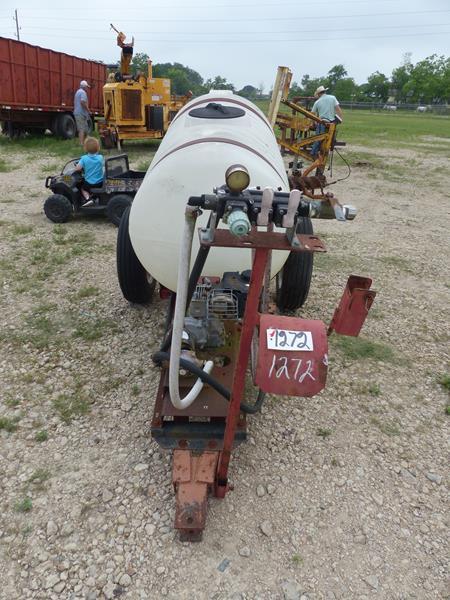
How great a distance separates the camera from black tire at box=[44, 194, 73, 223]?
20.7 feet

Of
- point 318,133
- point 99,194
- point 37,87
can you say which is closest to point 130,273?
point 99,194

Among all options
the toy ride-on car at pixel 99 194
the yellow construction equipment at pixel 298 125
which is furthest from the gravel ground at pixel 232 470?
the yellow construction equipment at pixel 298 125

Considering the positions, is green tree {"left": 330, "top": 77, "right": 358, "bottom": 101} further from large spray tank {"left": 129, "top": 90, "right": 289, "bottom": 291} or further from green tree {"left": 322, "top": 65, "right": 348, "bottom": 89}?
large spray tank {"left": 129, "top": 90, "right": 289, "bottom": 291}

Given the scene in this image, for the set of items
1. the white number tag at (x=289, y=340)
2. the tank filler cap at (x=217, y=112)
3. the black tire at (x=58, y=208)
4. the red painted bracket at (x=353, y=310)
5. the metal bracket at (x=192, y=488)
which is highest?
the tank filler cap at (x=217, y=112)

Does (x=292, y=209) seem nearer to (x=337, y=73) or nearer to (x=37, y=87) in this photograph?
(x=37, y=87)

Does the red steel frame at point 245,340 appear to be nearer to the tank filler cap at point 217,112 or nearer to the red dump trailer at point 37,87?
the tank filler cap at point 217,112

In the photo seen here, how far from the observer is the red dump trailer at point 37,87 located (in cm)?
1188

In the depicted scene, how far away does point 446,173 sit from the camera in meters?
11.3

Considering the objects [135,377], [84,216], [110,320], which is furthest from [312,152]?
[135,377]

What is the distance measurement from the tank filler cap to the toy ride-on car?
2.80 m

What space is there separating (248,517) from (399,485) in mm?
900

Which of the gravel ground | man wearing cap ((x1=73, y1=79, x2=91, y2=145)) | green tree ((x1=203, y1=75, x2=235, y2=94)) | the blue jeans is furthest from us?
green tree ((x1=203, y1=75, x2=235, y2=94))

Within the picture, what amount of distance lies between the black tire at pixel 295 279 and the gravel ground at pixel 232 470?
299 mm

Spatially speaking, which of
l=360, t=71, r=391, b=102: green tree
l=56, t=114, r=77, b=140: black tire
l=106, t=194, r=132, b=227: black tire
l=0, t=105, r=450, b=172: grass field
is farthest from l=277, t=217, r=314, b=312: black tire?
l=360, t=71, r=391, b=102: green tree
